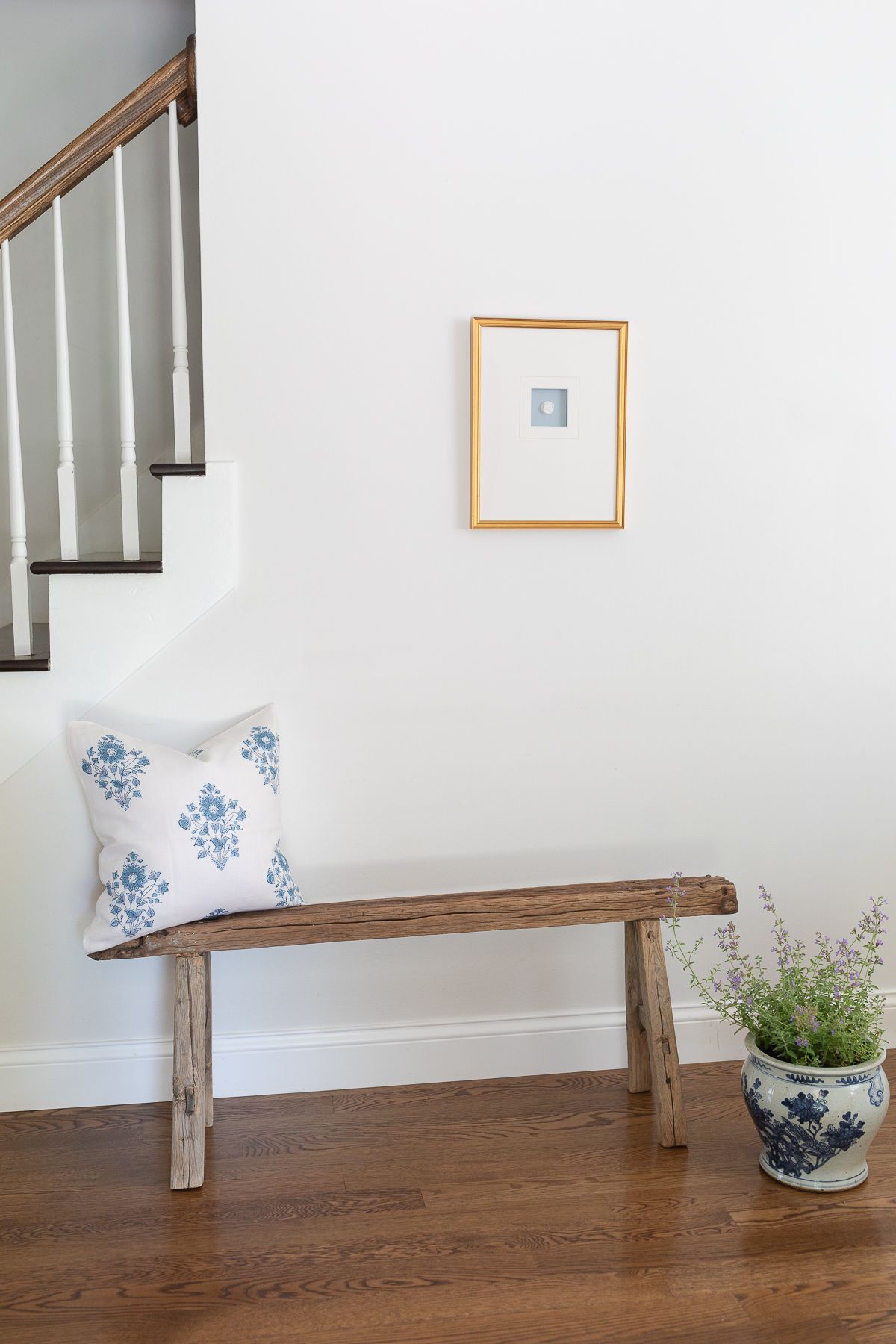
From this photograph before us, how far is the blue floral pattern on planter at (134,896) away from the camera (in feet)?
6.49

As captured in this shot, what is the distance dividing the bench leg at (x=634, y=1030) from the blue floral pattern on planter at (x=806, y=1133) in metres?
0.34

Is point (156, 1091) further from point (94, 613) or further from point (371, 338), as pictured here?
point (371, 338)

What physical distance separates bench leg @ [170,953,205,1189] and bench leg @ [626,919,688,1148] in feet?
2.96

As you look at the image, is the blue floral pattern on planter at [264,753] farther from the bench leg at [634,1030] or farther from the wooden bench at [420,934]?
the bench leg at [634,1030]

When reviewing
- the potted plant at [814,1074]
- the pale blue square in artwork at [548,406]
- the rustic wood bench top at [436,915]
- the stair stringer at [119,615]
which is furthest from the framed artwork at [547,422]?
the potted plant at [814,1074]

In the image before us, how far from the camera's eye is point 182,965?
200cm

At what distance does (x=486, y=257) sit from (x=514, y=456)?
432 millimetres

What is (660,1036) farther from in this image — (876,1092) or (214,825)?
(214,825)

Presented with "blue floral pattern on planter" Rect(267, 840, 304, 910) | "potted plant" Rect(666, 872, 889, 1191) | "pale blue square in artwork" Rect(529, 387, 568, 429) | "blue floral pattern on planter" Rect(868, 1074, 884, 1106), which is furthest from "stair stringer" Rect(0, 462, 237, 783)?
"blue floral pattern on planter" Rect(868, 1074, 884, 1106)

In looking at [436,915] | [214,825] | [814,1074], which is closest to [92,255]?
[214,825]

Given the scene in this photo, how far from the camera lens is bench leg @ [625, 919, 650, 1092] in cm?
223

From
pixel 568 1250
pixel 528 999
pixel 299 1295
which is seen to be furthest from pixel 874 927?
pixel 299 1295

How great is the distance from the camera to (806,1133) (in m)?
1.88

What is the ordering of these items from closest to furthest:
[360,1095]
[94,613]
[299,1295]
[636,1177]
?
[299,1295], [636,1177], [94,613], [360,1095]
